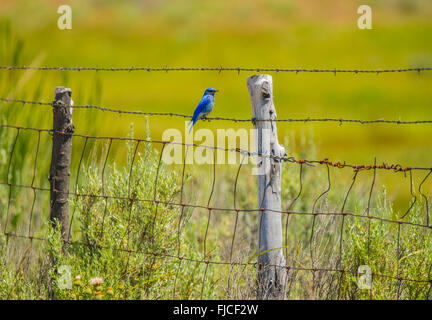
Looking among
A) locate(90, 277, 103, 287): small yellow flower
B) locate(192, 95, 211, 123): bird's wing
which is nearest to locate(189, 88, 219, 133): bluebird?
locate(192, 95, 211, 123): bird's wing

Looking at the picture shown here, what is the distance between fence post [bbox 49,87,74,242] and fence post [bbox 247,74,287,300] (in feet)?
4.91

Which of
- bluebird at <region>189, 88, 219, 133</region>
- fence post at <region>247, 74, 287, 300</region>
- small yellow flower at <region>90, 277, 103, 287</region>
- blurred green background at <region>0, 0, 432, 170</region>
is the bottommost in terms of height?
small yellow flower at <region>90, 277, 103, 287</region>

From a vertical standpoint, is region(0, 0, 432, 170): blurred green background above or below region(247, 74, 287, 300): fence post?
above

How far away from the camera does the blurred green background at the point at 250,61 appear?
22.6 metres

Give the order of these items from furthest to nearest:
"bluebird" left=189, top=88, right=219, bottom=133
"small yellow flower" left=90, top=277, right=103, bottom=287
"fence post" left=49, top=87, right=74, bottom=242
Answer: "bluebird" left=189, top=88, right=219, bottom=133 < "fence post" left=49, top=87, right=74, bottom=242 < "small yellow flower" left=90, top=277, right=103, bottom=287

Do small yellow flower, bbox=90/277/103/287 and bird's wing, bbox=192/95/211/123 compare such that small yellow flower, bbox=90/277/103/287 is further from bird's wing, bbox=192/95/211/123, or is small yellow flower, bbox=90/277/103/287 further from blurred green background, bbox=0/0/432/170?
blurred green background, bbox=0/0/432/170

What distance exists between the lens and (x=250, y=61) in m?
25.8

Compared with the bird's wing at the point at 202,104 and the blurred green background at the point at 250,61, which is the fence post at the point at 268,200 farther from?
the blurred green background at the point at 250,61

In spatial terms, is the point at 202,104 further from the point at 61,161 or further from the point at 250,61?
the point at 250,61

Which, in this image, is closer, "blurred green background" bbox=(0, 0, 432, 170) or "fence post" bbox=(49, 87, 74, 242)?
"fence post" bbox=(49, 87, 74, 242)

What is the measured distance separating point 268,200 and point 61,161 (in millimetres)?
1632

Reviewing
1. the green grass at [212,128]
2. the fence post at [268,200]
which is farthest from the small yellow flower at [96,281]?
the fence post at [268,200]

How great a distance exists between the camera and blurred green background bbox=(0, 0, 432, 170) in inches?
889
